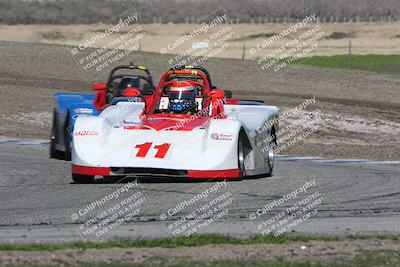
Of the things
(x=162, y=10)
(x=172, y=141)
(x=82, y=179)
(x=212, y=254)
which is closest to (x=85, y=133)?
(x=82, y=179)

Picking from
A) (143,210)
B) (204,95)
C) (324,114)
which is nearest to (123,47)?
(324,114)

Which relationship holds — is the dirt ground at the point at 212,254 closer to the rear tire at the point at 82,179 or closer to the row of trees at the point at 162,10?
the rear tire at the point at 82,179

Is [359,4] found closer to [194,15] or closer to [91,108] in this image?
[194,15]

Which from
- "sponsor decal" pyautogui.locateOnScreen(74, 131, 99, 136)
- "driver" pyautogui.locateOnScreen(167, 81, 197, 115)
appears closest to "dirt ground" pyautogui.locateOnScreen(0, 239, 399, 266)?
"sponsor decal" pyautogui.locateOnScreen(74, 131, 99, 136)

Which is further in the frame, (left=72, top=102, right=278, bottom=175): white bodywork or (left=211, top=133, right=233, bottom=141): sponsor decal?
(left=211, top=133, right=233, bottom=141): sponsor decal

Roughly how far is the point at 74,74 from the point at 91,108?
732 inches

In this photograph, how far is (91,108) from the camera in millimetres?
18078

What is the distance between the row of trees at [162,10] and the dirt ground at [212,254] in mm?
39063

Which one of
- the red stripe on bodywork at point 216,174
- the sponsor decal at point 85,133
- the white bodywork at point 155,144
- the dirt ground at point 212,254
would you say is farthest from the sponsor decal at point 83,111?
the dirt ground at point 212,254

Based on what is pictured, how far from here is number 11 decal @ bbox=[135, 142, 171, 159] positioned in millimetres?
14023

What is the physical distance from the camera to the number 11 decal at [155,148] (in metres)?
14.0

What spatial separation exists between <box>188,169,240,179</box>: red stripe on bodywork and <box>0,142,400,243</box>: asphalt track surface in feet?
0.38

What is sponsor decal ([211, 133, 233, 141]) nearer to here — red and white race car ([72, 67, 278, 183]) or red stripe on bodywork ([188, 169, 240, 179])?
red and white race car ([72, 67, 278, 183])

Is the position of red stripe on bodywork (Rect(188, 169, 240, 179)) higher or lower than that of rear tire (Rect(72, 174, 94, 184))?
higher
